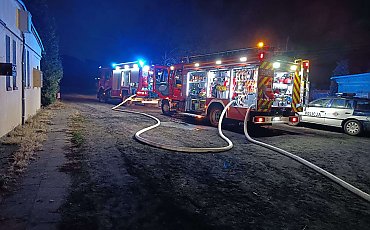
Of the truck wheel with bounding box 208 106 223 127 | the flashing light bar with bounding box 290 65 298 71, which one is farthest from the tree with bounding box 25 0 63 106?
the flashing light bar with bounding box 290 65 298 71

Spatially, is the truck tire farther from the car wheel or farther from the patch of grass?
the patch of grass

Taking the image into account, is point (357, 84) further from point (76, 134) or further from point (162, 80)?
point (76, 134)

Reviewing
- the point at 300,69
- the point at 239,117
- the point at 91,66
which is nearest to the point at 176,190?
the point at 239,117

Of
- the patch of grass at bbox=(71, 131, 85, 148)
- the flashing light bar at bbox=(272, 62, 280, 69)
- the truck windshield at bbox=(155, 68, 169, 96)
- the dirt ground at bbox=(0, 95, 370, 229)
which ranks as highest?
the flashing light bar at bbox=(272, 62, 280, 69)

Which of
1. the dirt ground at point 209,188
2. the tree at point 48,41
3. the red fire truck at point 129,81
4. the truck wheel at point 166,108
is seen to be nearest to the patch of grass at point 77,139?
the dirt ground at point 209,188

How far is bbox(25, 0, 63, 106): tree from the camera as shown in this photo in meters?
18.9

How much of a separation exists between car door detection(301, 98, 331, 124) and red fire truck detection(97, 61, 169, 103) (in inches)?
284

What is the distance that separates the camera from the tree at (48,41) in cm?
1892

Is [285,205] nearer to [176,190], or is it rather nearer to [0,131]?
[176,190]

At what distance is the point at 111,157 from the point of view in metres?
6.50

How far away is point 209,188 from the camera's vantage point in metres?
4.73

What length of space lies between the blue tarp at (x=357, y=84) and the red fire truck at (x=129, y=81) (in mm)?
12884

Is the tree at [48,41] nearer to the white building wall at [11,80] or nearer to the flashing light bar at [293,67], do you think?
the white building wall at [11,80]

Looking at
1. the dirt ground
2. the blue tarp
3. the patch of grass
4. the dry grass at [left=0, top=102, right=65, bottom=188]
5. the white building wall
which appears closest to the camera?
A: the dirt ground
